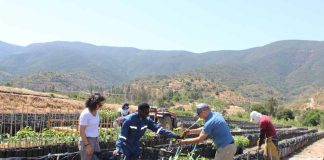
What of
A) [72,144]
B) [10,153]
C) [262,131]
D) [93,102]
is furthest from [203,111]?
[72,144]

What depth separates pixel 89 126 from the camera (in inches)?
267

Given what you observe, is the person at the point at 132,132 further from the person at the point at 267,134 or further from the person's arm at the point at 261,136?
the person's arm at the point at 261,136

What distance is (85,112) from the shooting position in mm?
6734

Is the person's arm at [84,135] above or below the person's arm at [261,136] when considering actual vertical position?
above

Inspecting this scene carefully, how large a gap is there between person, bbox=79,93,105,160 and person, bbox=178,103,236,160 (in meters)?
1.27

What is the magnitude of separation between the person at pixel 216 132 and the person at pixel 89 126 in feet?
4.17

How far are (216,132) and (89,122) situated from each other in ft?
5.96

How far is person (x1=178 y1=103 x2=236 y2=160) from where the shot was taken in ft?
22.4

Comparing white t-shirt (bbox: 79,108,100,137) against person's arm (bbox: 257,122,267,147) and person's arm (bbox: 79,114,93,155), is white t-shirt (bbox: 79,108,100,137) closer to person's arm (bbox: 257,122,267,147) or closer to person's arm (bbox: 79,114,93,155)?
person's arm (bbox: 79,114,93,155)

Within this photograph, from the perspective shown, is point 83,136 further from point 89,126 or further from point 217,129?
point 217,129

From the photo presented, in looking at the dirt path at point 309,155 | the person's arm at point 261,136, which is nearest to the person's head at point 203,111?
the person's arm at point 261,136

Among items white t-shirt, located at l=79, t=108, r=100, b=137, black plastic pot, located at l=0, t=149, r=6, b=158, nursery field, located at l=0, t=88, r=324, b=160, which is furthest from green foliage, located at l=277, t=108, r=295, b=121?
white t-shirt, located at l=79, t=108, r=100, b=137

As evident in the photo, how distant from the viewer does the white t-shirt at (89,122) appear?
6.72 metres

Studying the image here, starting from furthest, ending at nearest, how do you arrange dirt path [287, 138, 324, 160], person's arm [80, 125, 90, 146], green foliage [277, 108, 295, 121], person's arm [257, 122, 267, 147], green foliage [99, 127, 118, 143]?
green foliage [277, 108, 295, 121] → dirt path [287, 138, 324, 160] → green foliage [99, 127, 118, 143] → person's arm [257, 122, 267, 147] → person's arm [80, 125, 90, 146]
